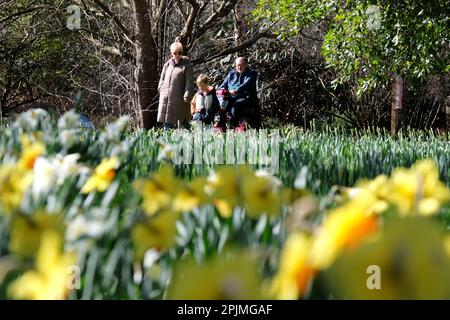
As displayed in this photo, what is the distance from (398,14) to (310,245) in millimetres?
7081

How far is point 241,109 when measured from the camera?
733cm

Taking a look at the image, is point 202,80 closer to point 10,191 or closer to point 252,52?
point 10,191

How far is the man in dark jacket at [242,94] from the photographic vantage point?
7148mm

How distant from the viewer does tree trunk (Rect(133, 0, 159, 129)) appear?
9.68 m

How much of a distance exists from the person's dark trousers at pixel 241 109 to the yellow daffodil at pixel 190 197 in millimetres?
6262

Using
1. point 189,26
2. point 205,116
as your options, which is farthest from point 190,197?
point 189,26

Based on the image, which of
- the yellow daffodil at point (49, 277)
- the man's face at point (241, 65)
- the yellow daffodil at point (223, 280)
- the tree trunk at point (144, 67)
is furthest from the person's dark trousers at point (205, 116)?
the yellow daffodil at point (223, 280)

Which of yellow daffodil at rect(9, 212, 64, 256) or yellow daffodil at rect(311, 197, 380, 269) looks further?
yellow daffodil at rect(9, 212, 64, 256)

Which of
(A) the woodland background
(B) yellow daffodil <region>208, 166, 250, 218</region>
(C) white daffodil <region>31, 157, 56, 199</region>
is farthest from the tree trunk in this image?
(B) yellow daffodil <region>208, 166, 250, 218</region>

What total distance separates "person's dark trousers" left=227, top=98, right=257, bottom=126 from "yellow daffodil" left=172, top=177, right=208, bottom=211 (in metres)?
6.26

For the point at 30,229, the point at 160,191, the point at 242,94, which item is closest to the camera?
the point at 30,229

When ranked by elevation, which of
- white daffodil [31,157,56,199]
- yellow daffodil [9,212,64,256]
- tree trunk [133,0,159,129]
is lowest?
yellow daffodil [9,212,64,256]

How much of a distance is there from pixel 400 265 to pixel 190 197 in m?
0.54

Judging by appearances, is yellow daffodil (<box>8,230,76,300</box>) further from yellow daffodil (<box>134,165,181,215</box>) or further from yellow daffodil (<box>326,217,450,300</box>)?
yellow daffodil (<box>134,165,181,215</box>)
